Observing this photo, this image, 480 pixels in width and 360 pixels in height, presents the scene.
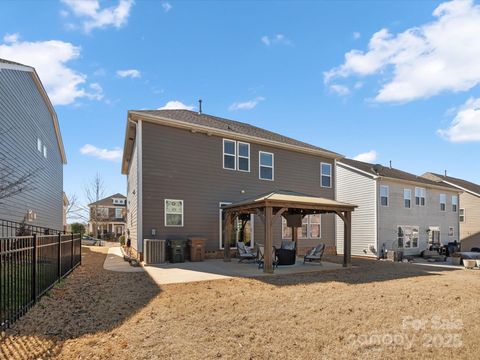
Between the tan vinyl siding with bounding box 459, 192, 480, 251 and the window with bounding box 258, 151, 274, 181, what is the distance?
23.3m

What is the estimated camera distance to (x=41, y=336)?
15.4 ft

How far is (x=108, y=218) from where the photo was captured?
47.0 metres

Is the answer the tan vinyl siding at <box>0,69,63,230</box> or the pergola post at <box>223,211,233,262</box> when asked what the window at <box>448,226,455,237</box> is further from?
Answer: the tan vinyl siding at <box>0,69,63,230</box>

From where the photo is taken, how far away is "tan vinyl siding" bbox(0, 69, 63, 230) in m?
12.1

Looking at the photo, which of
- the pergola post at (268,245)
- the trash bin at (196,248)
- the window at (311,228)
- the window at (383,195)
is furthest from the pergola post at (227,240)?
the window at (383,195)

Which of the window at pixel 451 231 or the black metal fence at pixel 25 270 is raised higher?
the black metal fence at pixel 25 270

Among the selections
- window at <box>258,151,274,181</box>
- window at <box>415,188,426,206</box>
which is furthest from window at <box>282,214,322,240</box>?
window at <box>415,188,426,206</box>

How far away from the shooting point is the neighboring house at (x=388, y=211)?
834 inches

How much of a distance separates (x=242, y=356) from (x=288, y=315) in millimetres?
1889

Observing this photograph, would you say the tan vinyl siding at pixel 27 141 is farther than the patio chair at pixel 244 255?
No

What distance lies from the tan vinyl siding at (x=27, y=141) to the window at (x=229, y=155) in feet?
28.1

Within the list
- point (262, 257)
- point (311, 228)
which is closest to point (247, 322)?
point (262, 257)

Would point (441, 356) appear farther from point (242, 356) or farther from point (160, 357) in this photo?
point (160, 357)

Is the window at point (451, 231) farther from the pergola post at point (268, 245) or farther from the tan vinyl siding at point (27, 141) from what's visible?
the tan vinyl siding at point (27, 141)
